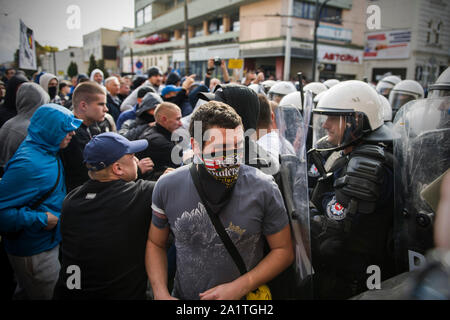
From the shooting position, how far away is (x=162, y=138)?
2996 mm

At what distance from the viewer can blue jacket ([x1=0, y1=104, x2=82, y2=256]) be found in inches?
75.2

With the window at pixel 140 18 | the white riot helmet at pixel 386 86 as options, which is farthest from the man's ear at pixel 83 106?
the window at pixel 140 18

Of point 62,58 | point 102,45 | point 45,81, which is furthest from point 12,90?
point 102,45

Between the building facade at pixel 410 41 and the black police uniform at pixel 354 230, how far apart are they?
20075 mm

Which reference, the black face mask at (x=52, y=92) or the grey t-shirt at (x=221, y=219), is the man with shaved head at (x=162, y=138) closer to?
the grey t-shirt at (x=221, y=219)

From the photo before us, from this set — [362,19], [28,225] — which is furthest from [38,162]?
[362,19]

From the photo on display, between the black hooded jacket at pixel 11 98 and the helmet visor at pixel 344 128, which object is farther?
the black hooded jacket at pixel 11 98

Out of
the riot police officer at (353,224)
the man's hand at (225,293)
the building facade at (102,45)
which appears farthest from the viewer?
the building facade at (102,45)

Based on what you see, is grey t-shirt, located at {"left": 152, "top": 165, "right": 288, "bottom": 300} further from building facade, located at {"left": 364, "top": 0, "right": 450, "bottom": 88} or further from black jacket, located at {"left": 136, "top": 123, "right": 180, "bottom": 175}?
building facade, located at {"left": 364, "top": 0, "right": 450, "bottom": 88}

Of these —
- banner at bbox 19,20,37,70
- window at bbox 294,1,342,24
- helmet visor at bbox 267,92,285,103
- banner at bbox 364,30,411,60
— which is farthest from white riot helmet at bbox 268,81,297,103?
banner at bbox 364,30,411,60

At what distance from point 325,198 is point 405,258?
602 millimetres

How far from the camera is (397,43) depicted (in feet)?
75.4

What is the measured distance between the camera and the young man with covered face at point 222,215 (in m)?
1.33
